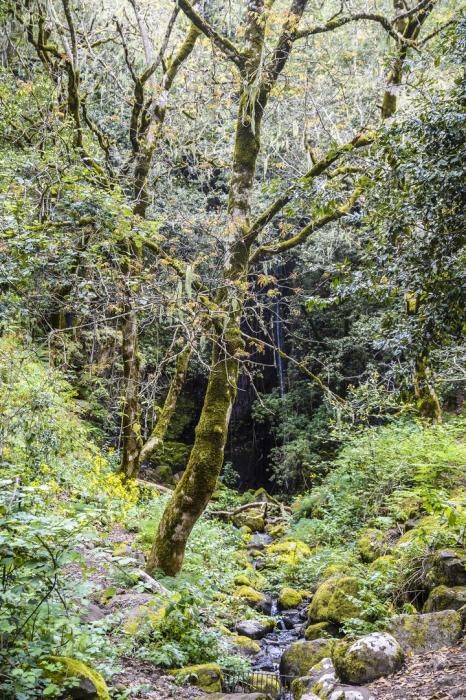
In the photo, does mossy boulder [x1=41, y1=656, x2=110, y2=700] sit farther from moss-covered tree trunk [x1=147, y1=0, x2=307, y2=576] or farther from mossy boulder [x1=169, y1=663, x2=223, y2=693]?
moss-covered tree trunk [x1=147, y1=0, x2=307, y2=576]

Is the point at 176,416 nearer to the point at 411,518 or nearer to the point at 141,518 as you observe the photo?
the point at 141,518

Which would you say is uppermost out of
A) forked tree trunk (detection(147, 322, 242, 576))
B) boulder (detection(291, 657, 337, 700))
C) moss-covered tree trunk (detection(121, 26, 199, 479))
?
moss-covered tree trunk (detection(121, 26, 199, 479))

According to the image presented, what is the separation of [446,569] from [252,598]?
318 centimetres

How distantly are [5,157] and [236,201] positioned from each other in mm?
2827

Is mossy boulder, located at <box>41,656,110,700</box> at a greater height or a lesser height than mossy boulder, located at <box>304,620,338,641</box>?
greater

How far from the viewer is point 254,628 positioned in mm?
6438

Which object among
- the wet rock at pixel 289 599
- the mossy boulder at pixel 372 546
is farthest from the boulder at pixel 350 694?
the wet rock at pixel 289 599

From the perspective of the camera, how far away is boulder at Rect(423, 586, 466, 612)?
4836mm

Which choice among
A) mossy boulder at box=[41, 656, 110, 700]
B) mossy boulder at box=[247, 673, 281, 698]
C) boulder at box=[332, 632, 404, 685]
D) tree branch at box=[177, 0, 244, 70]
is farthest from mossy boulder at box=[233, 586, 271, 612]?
tree branch at box=[177, 0, 244, 70]

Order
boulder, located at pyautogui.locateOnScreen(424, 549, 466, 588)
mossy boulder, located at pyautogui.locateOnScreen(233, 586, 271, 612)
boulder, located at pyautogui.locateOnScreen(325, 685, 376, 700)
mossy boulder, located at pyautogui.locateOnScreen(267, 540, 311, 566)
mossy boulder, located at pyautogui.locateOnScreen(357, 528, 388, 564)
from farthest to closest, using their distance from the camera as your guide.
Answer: mossy boulder, located at pyautogui.locateOnScreen(267, 540, 311, 566) → mossy boulder, located at pyautogui.locateOnScreen(233, 586, 271, 612) → mossy boulder, located at pyautogui.locateOnScreen(357, 528, 388, 564) → boulder, located at pyautogui.locateOnScreen(424, 549, 466, 588) → boulder, located at pyautogui.locateOnScreen(325, 685, 376, 700)

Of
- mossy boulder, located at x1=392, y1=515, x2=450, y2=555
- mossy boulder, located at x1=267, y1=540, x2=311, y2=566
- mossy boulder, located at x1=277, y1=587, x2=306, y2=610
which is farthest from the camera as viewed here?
mossy boulder, located at x1=267, y1=540, x2=311, y2=566

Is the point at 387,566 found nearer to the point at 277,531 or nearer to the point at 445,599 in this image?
the point at 445,599

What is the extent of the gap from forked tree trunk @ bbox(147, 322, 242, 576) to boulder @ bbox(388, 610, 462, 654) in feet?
7.19

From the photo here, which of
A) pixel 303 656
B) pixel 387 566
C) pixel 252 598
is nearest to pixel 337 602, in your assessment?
pixel 387 566
